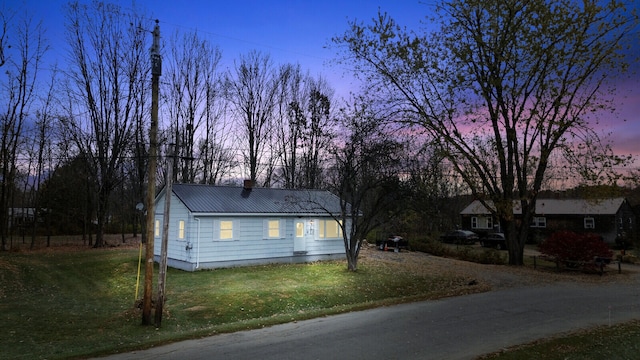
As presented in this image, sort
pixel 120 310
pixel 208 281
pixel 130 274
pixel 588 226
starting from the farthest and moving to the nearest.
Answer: pixel 588 226, pixel 130 274, pixel 208 281, pixel 120 310

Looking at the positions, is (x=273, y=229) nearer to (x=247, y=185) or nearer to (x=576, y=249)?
(x=247, y=185)

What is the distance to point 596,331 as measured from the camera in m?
9.02

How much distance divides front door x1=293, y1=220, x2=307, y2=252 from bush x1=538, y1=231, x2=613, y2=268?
44.4ft

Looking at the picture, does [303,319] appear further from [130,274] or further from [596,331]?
[130,274]

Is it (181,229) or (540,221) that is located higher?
(540,221)

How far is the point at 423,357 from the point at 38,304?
39.9ft

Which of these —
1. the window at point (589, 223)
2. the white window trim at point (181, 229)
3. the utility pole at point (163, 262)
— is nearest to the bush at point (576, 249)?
the white window trim at point (181, 229)

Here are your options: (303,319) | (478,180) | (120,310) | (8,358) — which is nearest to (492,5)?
(478,180)

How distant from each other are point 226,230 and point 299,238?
4436 mm

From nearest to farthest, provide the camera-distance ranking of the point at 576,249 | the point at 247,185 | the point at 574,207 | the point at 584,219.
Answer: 1. the point at 576,249
2. the point at 247,185
3. the point at 584,219
4. the point at 574,207

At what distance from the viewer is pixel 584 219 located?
1681 inches

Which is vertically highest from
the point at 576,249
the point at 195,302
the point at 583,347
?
the point at 576,249

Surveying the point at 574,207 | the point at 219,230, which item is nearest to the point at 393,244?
the point at 219,230

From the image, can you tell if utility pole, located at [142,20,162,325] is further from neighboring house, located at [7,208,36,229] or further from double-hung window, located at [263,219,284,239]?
neighboring house, located at [7,208,36,229]
